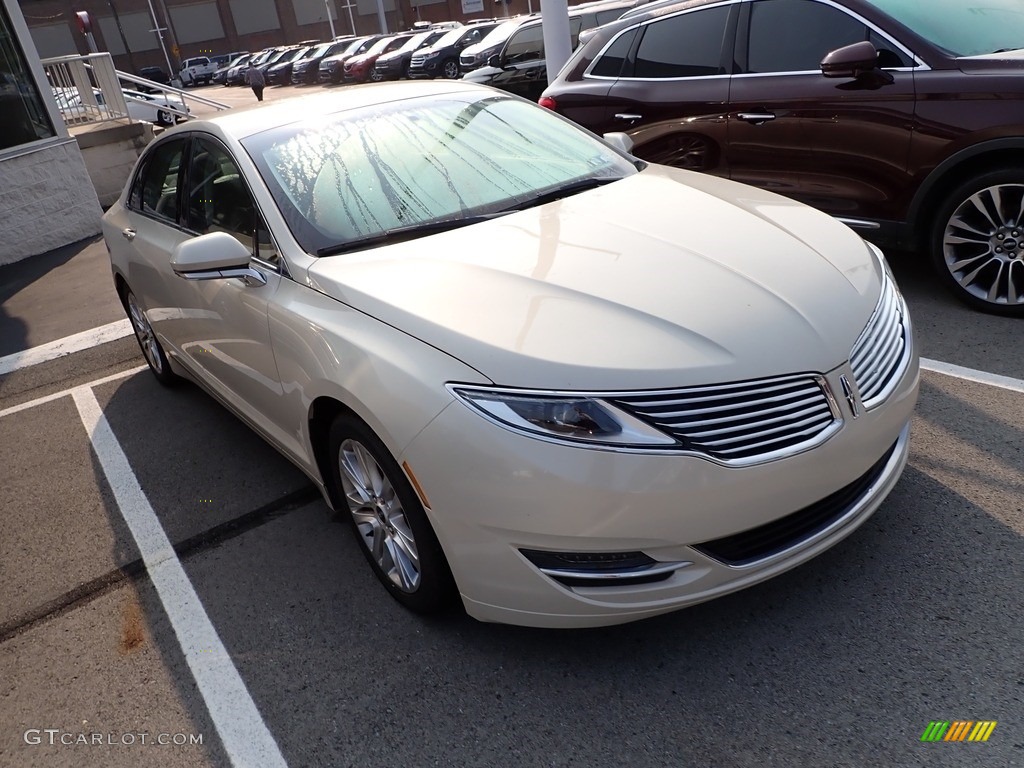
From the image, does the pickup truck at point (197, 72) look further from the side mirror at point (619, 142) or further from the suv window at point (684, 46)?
the side mirror at point (619, 142)

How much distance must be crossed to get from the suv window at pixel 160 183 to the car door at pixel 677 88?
3102 millimetres

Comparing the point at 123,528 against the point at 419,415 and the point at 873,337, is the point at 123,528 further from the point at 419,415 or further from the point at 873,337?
the point at 873,337

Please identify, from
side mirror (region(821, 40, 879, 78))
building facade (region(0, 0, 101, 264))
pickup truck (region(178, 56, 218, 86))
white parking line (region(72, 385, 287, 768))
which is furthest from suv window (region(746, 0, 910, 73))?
pickup truck (region(178, 56, 218, 86))

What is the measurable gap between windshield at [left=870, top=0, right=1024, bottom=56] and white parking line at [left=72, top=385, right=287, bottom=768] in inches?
178

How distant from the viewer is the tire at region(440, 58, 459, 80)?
2878 cm

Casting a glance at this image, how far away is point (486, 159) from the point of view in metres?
3.50

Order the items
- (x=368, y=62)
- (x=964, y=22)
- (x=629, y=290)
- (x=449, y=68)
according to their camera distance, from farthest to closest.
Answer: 1. (x=368, y=62)
2. (x=449, y=68)
3. (x=964, y=22)
4. (x=629, y=290)

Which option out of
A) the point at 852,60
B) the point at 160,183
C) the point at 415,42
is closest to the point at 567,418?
the point at 160,183

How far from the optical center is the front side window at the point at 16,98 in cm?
975

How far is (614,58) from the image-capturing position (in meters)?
6.11

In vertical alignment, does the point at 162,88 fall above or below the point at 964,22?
below

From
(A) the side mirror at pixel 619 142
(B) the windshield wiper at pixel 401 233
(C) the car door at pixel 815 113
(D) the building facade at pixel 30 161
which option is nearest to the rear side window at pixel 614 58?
(C) the car door at pixel 815 113

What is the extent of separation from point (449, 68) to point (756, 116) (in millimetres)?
Result: 26023

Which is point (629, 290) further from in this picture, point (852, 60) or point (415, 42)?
point (415, 42)
